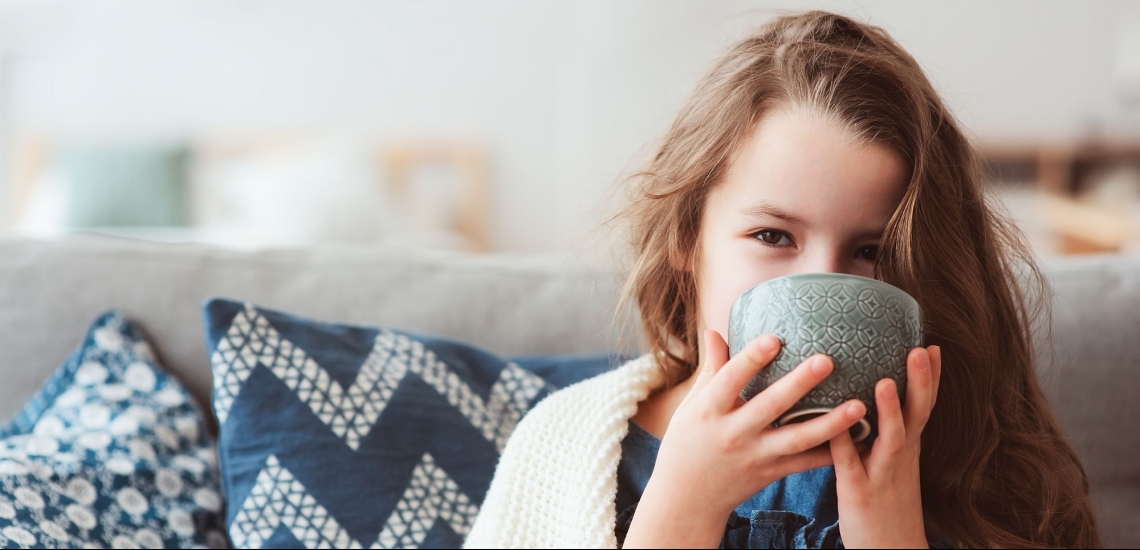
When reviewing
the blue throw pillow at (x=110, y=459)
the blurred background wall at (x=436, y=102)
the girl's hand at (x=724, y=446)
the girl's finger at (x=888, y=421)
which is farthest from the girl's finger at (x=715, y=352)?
the blurred background wall at (x=436, y=102)

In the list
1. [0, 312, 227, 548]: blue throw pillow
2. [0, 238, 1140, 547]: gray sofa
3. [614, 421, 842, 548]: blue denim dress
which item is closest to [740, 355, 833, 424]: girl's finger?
[614, 421, 842, 548]: blue denim dress

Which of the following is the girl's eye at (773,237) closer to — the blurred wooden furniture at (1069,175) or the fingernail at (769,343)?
the fingernail at (769,343)

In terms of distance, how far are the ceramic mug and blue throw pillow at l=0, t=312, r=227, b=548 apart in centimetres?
70

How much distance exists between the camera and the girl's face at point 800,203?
78 centimetres

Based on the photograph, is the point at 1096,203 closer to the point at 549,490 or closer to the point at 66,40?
the point at 549,490

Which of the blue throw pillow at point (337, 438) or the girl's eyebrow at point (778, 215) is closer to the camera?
the girl's eyebrow at point (778, 215)

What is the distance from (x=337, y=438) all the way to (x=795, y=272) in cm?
53

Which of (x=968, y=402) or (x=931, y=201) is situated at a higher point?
(x=931, y=201)

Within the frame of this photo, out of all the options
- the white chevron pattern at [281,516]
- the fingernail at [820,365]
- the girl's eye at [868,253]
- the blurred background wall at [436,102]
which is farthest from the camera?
the blurred background wall at [436,102]

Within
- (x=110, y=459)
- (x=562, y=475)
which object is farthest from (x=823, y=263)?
(x=110, y=459)

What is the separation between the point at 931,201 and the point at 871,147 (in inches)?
3.1

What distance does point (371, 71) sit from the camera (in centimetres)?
469

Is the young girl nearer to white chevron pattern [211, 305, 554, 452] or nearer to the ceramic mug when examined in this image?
the ceramic mug

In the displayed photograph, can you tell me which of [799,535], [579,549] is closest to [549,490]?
[579,549]
